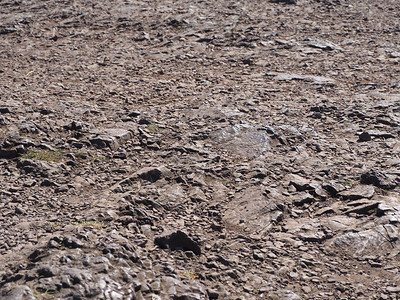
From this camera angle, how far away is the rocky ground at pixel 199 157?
191 inches

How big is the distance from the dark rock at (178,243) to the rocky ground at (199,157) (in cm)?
1

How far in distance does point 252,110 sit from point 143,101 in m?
1.84

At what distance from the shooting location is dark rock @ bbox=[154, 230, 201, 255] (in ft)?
17.1

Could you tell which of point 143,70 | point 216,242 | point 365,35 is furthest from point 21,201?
point 365,35

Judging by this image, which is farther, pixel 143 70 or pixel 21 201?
pixel 143 70

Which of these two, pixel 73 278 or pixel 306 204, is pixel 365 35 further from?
pixel 73 278

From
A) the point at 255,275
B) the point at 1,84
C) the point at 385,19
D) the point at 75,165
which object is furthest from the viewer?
the point at 385,19

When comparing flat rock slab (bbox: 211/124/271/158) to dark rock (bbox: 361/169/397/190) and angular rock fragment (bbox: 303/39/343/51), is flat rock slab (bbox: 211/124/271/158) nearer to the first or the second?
dark rock (bbox: 361/169/397/190)

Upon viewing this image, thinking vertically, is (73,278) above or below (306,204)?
above

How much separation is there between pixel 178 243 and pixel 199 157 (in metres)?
1.94

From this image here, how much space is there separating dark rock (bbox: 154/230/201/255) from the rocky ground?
0.6 inches

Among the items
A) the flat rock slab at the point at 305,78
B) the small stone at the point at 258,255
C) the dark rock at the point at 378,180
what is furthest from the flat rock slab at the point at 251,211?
the flat rock slab at the point at 305,78

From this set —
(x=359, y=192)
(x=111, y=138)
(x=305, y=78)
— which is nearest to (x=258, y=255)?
(x=359, y=192)

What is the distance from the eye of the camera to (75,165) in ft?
22.1
